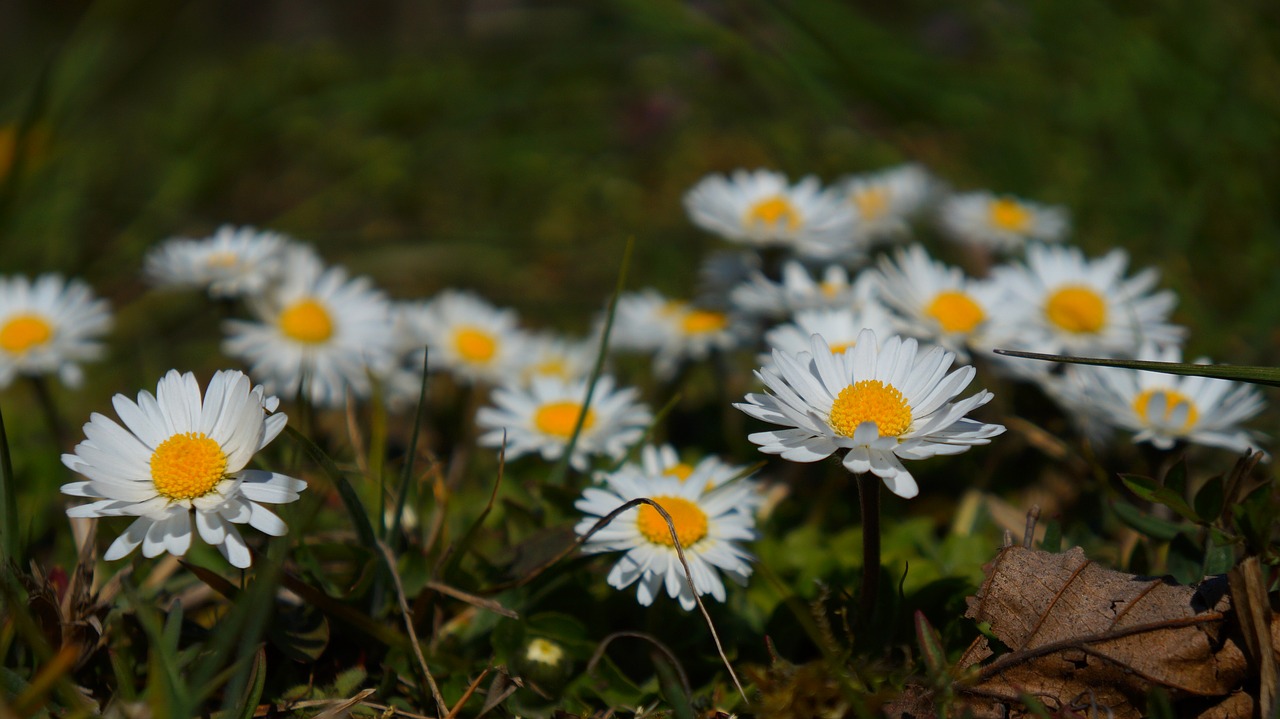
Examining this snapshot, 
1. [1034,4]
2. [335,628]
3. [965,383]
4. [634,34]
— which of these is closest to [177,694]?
[335,628]

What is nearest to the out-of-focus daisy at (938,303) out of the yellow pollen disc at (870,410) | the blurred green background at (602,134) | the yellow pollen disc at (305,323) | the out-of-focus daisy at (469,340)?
the yellow pollen disc at (870,410)

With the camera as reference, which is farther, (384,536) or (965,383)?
(384,536)

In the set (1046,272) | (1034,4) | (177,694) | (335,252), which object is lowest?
(177,694)

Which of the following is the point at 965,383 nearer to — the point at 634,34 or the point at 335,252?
the point at 335,252

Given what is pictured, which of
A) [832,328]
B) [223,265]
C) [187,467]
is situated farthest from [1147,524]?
[223,265]

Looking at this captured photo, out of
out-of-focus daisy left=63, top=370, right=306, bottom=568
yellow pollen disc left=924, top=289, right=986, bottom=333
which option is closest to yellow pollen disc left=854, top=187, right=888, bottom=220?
yellow pollen disc left=924, top=289, right=986, bottom=333

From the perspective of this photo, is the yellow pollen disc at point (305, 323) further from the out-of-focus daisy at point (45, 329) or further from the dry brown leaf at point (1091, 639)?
the dry brown leaf at point (1091, 639)

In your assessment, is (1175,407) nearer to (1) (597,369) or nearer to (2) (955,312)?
(2) (955,312)
